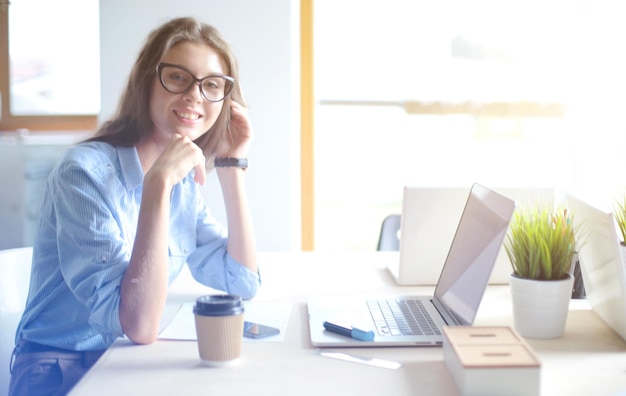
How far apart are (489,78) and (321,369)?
2922 millimetres

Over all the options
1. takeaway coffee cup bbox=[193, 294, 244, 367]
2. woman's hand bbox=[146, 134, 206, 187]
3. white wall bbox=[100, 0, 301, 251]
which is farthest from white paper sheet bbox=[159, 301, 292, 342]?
white wall bbox=[100, 0, 301, 251]

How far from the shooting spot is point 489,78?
3.84 meters

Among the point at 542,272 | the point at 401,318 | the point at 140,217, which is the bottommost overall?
the point at 401,318

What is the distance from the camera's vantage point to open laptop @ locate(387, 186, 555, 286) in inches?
72.9

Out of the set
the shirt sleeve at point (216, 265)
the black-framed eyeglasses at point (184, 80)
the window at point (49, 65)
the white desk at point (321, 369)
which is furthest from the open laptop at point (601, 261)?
the window at point (49, 65)

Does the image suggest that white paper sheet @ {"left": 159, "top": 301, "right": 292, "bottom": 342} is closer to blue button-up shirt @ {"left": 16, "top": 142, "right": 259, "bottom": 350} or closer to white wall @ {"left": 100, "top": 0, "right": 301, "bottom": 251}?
blue button-up shirt @ {"left": 16, "top": 142, "right": 259, "bottom": 350}

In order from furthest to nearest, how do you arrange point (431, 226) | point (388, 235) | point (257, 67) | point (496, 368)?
point (257, 67) < point (388, 235) < point (431, 226) < point (496, 368)

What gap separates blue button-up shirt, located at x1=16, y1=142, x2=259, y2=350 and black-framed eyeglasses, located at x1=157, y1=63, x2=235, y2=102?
18cm

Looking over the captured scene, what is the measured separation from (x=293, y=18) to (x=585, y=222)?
221 centimetres

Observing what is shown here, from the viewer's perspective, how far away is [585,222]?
149cm

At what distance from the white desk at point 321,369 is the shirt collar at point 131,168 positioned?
308 mm

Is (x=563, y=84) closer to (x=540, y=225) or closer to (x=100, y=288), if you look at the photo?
(x=540, y=225)

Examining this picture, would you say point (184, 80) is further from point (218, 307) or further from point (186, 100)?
point (218, 307)

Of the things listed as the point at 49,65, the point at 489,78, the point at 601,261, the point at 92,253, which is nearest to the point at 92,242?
the point at 92,253
